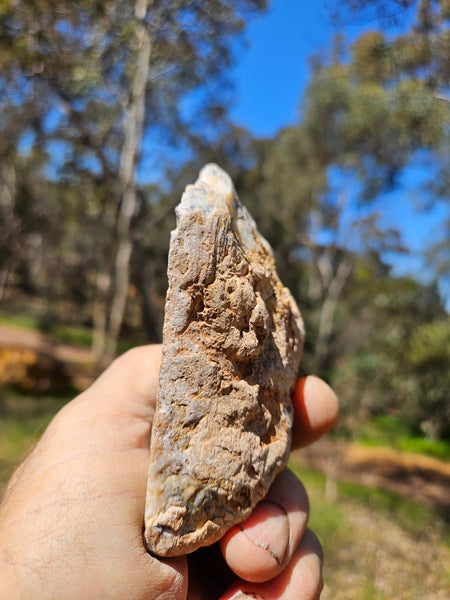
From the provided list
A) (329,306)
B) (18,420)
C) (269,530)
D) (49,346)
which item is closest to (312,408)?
(269,530)

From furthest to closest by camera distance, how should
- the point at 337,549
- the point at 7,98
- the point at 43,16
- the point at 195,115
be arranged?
the point at 195,115, the point at 7,98, the point at 43,16, the point at 337,549

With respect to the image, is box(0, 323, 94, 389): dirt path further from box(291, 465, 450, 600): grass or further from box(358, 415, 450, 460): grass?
box(291, 465, 450, 600): grass

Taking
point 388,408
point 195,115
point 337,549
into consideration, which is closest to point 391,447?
point 388,408

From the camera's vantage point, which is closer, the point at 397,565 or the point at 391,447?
the point at 397,565

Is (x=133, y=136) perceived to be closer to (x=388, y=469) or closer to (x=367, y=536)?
(x=367, y=536)

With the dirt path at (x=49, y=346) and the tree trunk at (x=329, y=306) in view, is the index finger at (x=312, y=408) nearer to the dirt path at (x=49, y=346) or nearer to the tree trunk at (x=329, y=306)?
the tree trunk at (x=329, y=306)

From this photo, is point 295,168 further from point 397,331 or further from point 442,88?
point 442,88
